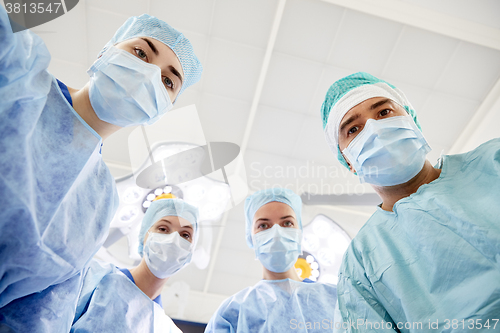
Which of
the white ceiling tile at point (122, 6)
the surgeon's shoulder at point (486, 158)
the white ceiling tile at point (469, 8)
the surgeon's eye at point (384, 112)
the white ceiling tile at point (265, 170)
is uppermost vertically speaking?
the white ceiling tile at point (469, 8)

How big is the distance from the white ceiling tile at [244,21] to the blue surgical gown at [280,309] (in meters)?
2.58

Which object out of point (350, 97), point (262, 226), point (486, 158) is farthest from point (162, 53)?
point (486, 158)

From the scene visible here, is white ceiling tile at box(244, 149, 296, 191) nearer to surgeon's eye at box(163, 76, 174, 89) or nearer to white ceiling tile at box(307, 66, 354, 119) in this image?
white ceiling tile at box(307, 66, 354, 119)

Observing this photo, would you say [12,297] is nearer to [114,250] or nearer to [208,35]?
[114,250]

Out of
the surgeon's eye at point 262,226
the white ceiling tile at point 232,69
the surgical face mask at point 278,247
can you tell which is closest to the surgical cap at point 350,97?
the surgical face mask at point 278,247

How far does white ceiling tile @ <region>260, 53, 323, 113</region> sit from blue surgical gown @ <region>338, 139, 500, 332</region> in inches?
97.2

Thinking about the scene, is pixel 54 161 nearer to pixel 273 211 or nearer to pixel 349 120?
pixel 349 120

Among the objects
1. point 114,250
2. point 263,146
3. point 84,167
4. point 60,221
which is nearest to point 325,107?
point 84,167

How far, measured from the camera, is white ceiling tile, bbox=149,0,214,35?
3213 mm

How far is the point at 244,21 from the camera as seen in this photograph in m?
3.30

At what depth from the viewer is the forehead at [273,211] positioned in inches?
95.2

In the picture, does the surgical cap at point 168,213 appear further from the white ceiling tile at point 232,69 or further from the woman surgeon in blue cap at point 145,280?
the white ceiling tile at point 232,69

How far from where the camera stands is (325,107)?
1980 millimetres

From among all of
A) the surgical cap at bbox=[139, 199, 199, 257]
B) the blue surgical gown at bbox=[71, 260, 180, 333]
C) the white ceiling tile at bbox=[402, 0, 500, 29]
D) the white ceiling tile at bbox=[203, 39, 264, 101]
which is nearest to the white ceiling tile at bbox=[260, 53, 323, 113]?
the white ceiling tile at bbox=[203, 39, 264, 101]
